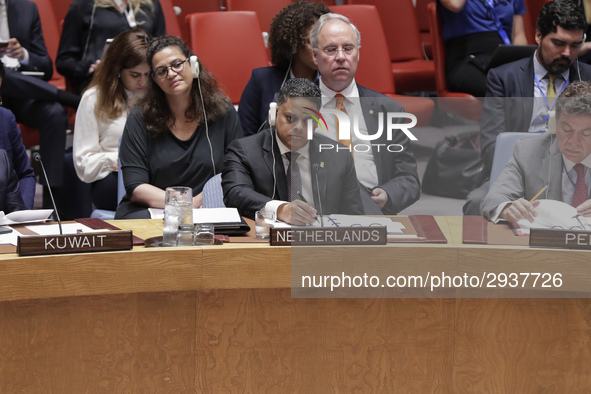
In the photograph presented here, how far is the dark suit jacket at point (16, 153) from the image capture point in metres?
2.42

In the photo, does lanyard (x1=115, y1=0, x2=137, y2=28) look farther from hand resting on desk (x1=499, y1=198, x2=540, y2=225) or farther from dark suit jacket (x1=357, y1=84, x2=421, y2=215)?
hand resting on desk (x1=499, y1=198, x2=540, y2=225)

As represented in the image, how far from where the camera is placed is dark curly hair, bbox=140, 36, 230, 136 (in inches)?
97.9

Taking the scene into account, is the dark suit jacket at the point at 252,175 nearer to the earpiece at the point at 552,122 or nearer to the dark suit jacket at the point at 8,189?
the dark suit jacket at the point at 8,189

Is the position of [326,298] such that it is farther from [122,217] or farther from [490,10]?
[490,10]

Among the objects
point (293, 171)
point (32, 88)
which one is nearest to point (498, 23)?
point (32, 88)

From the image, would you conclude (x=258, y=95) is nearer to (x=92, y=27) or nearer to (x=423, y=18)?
(x=92, y=27)

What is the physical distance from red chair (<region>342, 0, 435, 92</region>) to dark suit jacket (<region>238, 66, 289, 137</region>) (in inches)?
46.0

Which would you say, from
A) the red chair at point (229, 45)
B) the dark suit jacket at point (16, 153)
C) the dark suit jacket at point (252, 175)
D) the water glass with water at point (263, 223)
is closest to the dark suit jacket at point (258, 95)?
the red chair at point (229, 45)

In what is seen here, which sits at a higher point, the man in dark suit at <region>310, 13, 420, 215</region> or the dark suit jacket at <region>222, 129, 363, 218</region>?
the man in dark suit at <region>310, 13, 420, 215</region>

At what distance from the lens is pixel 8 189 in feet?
7.27

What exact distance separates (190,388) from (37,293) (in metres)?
0.38

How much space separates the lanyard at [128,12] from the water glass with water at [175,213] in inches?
71.3

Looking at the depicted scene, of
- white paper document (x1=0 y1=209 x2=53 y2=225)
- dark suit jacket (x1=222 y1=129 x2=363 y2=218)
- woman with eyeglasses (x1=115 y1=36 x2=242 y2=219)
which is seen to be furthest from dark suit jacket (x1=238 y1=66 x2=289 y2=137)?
white paper document (x1=0 y1=209 x2=53 y2=225)

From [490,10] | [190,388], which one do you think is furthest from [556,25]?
[190,388]
